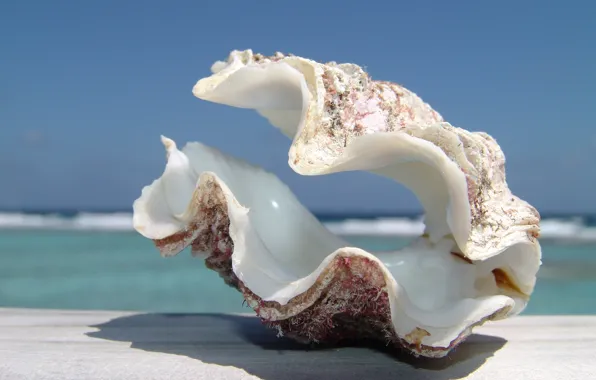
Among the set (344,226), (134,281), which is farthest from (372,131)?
(344,226)

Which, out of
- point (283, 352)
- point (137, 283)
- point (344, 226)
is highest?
point (344, 226)

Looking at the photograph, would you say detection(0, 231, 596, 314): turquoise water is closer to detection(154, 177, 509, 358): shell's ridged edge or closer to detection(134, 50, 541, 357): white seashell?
detection(134, 50, 541, 357): white seashell

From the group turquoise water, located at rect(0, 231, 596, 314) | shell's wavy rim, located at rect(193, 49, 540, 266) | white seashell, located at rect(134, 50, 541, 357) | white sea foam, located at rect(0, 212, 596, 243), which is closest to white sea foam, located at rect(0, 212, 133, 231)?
white sea foam, located at rect(0, 212, 596, 243)

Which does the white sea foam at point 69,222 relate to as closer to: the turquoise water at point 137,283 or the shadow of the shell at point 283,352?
the turquoise water at point 137,283

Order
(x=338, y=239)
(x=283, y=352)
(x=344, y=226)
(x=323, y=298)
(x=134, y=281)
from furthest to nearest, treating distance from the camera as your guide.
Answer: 1. (x=344, y=226)
2. (x=134, y=281)
3. (x=338, y=239)
4. (x=283, y=352)
5. (x=323, y=298)

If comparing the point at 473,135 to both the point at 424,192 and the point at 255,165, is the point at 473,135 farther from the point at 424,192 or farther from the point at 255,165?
the point at 255,165

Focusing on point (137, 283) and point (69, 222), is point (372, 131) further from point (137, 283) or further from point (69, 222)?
point (69, 222)

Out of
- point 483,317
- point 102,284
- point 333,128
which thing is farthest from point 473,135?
point 102,284
